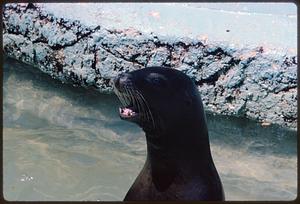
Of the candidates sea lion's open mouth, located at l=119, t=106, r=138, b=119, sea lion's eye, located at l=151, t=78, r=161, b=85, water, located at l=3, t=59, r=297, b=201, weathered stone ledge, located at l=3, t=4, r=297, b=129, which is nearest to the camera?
sea lion's open mouth, located at l=119, t=106, r=138, b=119

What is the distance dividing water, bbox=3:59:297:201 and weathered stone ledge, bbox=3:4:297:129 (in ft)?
0.49

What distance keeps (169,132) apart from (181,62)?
2555 millimetres

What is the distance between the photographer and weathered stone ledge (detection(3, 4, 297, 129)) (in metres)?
5.91

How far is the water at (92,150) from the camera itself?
5348 mm

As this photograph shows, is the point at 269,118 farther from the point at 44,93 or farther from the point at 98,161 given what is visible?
the point at 44,93

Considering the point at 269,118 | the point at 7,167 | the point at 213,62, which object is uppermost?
the point at 213,62

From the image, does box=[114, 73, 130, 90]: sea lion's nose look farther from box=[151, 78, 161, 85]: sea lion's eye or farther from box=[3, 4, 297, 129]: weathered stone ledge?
box=[3, 4, 297, 129]: weathered stone ledge

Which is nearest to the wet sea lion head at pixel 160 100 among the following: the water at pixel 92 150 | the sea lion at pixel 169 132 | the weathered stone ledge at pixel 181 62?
the sea lion at pixel 169 132

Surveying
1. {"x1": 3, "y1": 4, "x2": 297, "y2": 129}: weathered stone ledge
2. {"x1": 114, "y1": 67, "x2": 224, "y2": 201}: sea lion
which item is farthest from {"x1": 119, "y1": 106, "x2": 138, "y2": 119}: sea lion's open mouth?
{"x1": 3, "y1": 4, "x2": 297, "y2": 129}: weathered stone ledge

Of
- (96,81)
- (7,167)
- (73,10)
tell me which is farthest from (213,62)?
(7,167)

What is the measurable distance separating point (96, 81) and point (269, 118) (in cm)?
177

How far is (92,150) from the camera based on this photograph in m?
5.84

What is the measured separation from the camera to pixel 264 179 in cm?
549

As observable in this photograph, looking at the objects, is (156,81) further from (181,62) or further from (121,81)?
(181,62)
